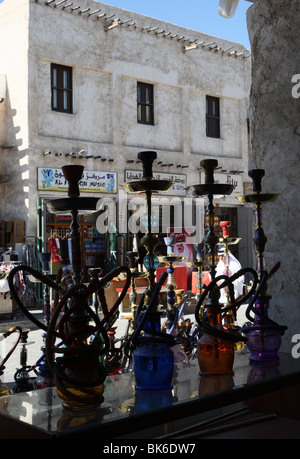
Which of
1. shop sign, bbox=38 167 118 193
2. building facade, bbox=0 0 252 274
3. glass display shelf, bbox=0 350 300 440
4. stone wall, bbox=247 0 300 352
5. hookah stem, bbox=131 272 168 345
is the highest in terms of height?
building facade, bbox=0 0 252 274

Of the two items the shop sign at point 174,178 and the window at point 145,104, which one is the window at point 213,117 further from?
the window at point 145,104

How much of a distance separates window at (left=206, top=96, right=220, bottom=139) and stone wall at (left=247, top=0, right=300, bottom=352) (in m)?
13.3

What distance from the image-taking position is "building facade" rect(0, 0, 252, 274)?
41.5 ft

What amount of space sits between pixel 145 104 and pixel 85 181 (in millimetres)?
2869

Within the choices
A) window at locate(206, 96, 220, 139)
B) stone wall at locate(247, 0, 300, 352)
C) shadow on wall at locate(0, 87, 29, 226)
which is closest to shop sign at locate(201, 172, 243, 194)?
window at locate(206, 96, 220, 139)

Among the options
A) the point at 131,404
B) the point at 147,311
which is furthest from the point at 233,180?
the point at 131,404

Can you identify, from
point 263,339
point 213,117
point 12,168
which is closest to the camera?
point 263,339

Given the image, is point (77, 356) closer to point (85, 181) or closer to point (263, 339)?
point (263, 339)

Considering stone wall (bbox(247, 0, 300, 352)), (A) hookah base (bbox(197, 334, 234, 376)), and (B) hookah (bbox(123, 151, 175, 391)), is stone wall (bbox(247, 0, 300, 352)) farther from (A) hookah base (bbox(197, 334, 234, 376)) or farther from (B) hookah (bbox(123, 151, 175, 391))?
(B) hookah (bbox(123, 151, 175, 391))

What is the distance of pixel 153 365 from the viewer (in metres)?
1.57

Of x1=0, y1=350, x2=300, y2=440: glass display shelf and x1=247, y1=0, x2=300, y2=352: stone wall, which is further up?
x1=247, y1=0, x2=300, y2=352: stone wall
